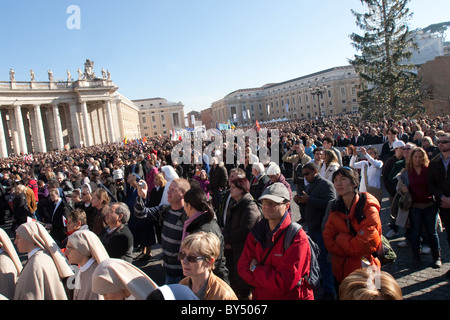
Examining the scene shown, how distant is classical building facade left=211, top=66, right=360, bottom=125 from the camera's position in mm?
88750

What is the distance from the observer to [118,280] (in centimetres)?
215

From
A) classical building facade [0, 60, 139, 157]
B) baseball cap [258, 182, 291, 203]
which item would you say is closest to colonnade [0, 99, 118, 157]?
classical building facade [0, 60, 139, 157]

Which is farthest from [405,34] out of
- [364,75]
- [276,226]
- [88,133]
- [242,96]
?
[242,96]

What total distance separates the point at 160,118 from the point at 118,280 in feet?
373

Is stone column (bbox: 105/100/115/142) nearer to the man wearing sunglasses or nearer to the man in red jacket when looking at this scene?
the man wearing sunglasses

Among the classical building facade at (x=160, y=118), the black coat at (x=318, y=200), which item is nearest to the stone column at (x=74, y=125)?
the black coat at (x=318, y=200)

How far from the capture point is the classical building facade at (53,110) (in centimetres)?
4197

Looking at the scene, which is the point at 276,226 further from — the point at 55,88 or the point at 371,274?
the point at 55,88

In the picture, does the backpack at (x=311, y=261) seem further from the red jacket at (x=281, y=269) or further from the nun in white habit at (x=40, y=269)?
the nun in white habit at (x=40, y=269)

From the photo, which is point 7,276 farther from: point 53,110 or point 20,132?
point 53,110

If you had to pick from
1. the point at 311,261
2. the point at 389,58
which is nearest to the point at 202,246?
the point at 311,261

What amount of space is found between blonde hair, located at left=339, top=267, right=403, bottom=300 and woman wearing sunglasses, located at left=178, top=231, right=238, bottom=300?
0.81 metres

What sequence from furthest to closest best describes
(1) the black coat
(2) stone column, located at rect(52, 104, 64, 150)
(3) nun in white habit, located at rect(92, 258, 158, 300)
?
(2) stone column, located at rect(52, 104, 64, 150)
(1) the black coat
(3) nun in white habit, located at rect(92, 258, 158, 300)
